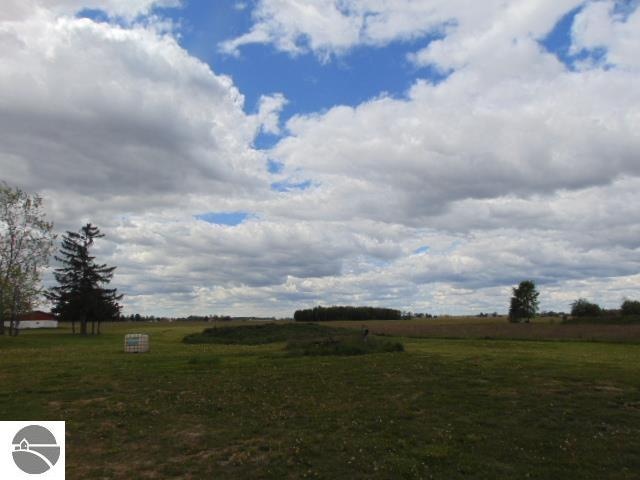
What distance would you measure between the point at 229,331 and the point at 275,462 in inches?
1927

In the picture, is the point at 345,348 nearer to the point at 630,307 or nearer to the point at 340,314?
the point at 630,307

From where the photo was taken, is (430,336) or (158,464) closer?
(158,464)

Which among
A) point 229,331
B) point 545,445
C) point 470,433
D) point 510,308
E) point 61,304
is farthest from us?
point 510,308

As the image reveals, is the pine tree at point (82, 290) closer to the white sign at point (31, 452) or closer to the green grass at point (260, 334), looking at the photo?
the green grass at point (260, 334)

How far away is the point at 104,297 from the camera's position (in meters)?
77.4

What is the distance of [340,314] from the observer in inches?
6132

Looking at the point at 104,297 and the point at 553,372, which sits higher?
the point at 104,297

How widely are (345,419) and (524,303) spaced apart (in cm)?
11401

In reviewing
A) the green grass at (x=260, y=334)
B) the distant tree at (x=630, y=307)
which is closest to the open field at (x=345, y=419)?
the green grass at (x=260, y=334)

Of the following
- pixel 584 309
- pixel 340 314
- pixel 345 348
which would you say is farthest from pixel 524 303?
pixel 345 348

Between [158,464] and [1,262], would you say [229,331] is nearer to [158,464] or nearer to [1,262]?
[1,262]

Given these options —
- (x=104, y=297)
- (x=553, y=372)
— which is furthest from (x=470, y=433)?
(x=104, y=297)

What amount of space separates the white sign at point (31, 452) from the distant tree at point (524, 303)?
4654 inches

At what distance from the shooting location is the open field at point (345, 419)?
1075 cm
